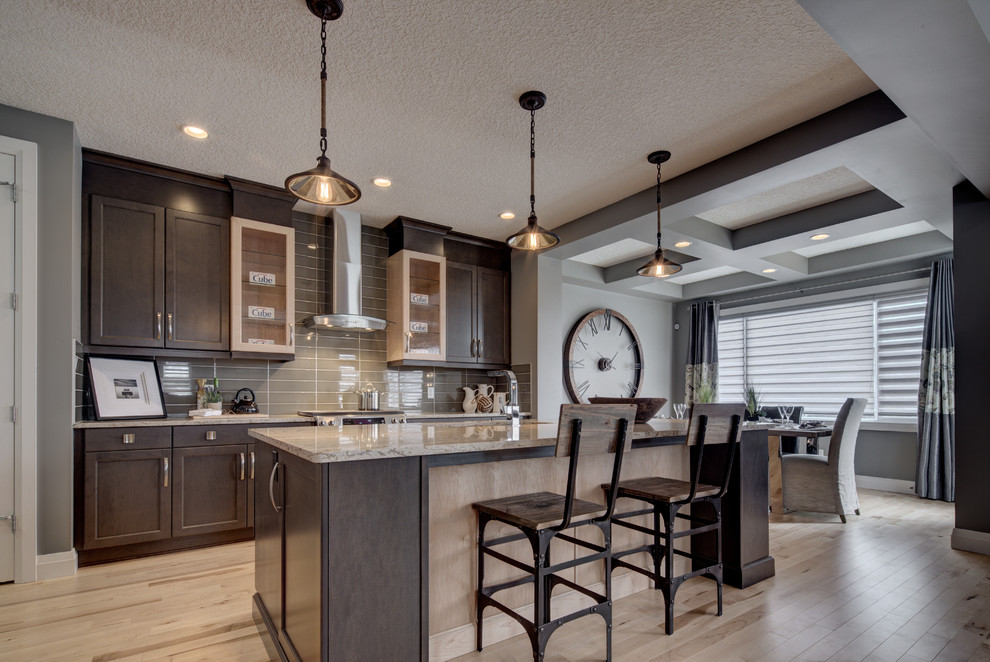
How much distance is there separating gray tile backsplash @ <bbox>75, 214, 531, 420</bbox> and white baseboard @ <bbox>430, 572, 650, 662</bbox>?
2.67m

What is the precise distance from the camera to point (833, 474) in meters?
4.40

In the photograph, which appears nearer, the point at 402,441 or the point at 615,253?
the point at 402,441

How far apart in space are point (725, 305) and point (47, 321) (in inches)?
277

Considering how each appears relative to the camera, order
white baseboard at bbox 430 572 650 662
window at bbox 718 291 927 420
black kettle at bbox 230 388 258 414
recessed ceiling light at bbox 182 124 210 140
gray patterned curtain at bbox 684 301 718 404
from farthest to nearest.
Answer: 1. gray patterned curtain at bbox 684 301 718 404
2. window at bbox 718 291 927 420
3. black kettle at bbox 230 388 258 414
4. recessed ceiling light at bbox 182 124 210 140
5. white baseboard at bbox 430 572 650 662

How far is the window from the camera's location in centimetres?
558

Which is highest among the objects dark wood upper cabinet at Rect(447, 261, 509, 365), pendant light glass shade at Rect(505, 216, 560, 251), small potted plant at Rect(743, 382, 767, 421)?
pendant light glass shade at Rect(505, 216, 560, 251)

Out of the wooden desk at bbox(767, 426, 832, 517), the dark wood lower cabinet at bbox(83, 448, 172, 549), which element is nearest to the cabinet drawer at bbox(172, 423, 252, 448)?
the dark wood lower cabinet at bbox(83, 448, 172, 549)

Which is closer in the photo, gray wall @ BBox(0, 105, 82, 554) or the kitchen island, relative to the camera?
the kitchen island

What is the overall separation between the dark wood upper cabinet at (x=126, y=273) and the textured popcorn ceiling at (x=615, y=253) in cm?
370

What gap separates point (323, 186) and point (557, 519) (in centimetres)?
165

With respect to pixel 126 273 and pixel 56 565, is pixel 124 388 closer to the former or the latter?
pixel 126 273

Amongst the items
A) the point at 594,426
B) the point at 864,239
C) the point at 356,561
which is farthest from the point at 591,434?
the point at 864,239

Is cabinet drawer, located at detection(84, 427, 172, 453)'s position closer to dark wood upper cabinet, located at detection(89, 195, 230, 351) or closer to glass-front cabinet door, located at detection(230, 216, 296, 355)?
dark wood upper cabinet, located at detection(89, 195, 230, 351)

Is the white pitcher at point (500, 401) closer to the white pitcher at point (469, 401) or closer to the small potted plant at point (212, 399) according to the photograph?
the white pitcher at point (469, 401)
